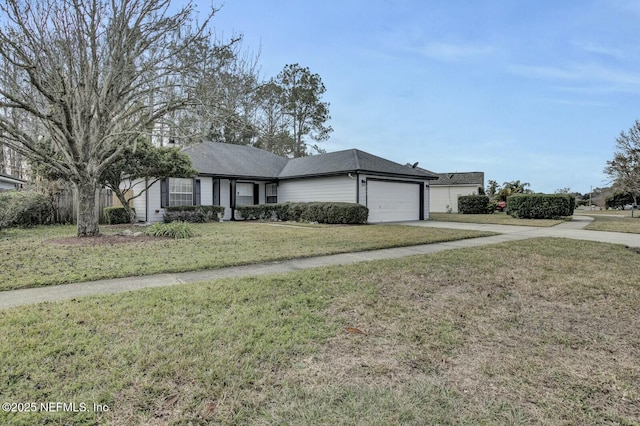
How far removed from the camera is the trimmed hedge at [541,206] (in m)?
19.3

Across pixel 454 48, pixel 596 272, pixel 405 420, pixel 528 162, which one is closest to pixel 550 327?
pixel 405 420

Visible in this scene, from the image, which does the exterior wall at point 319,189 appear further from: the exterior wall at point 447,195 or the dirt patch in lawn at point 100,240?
the exterior wall at point 447,195

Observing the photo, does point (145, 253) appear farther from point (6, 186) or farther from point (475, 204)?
point (475, 204)

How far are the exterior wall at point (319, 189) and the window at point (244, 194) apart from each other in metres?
1.76

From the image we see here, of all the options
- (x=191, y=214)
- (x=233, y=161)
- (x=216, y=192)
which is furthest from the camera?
(x=233, y=161)

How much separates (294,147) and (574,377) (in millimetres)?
32877

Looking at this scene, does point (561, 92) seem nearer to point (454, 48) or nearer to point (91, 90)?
point (454, 48)

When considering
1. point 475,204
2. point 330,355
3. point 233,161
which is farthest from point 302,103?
point 330,355

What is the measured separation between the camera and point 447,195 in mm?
29781

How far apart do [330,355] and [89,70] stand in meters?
9.88

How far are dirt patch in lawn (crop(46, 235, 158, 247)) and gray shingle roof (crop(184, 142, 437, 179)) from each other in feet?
24.7

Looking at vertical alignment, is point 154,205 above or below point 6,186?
below

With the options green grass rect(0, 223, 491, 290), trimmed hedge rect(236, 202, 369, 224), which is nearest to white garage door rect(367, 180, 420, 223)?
trimmed hedge rect(236, 202, 369, 224)

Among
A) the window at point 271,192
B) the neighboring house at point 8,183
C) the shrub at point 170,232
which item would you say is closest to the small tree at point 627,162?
the window at point 271,192
